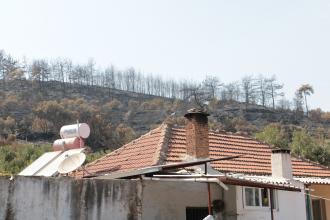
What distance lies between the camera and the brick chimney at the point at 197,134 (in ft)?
64.0

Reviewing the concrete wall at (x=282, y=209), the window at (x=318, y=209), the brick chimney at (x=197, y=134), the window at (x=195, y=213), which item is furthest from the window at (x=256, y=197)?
the window at (x=318, y=209)

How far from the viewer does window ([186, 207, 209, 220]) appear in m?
16.5

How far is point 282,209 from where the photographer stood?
18.7 m

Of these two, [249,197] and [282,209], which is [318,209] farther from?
[249,197]

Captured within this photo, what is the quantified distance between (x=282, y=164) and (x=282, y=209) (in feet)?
7.13

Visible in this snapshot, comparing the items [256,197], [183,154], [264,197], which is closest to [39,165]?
[183,154]

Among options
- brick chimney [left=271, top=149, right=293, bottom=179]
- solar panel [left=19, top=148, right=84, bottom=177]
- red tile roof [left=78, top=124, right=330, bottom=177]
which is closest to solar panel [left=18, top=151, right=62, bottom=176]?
solar panel [left=19, top=148, right=84, bottom=177]

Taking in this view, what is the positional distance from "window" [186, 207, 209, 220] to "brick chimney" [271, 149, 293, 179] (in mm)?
4654

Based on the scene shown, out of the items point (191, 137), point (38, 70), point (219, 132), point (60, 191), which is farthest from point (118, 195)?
point (38, 70)

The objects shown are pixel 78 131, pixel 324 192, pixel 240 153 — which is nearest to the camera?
pixel 78 131

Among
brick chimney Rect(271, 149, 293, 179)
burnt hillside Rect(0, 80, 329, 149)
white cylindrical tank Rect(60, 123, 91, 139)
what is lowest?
brick chimney Rect(271, 149, 293, 179)

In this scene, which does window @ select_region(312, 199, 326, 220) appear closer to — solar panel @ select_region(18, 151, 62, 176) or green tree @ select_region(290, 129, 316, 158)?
solar panel @ select_region(18, 151, 62, 176)

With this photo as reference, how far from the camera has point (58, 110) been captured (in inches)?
3538

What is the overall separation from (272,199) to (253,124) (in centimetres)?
9146
